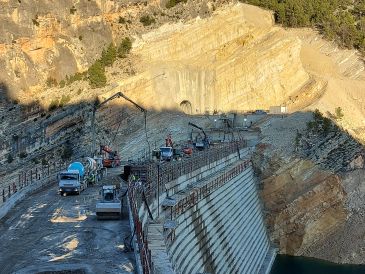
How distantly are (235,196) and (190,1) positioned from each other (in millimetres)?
42283

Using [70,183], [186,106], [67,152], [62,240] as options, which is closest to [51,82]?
[67,152]

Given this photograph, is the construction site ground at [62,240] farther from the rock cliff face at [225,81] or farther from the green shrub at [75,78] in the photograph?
the green shrub at [75,78]

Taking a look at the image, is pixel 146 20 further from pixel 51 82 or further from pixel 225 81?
pixel 51 82

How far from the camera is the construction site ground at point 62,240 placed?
17.0 m

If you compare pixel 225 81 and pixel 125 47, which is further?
pixel 225 81

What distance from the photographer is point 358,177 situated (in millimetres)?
50969

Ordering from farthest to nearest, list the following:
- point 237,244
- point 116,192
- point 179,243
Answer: point 237,244, point 116,192, point 179,243

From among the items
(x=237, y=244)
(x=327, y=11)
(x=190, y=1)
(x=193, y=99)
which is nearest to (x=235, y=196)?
(x=237, y=244)

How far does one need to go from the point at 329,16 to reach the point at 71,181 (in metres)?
61.9

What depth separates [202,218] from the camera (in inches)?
1203

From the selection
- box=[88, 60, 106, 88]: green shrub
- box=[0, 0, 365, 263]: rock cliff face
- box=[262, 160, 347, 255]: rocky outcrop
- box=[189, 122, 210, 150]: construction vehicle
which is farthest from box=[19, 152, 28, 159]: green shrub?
box=[262, 160, 347, 255]: rocky outcrop

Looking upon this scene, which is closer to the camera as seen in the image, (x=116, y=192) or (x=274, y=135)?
(x=116, y=192)

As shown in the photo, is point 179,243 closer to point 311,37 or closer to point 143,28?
point 143,28

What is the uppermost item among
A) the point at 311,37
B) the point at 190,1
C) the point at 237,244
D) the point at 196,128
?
the point at 190,1
